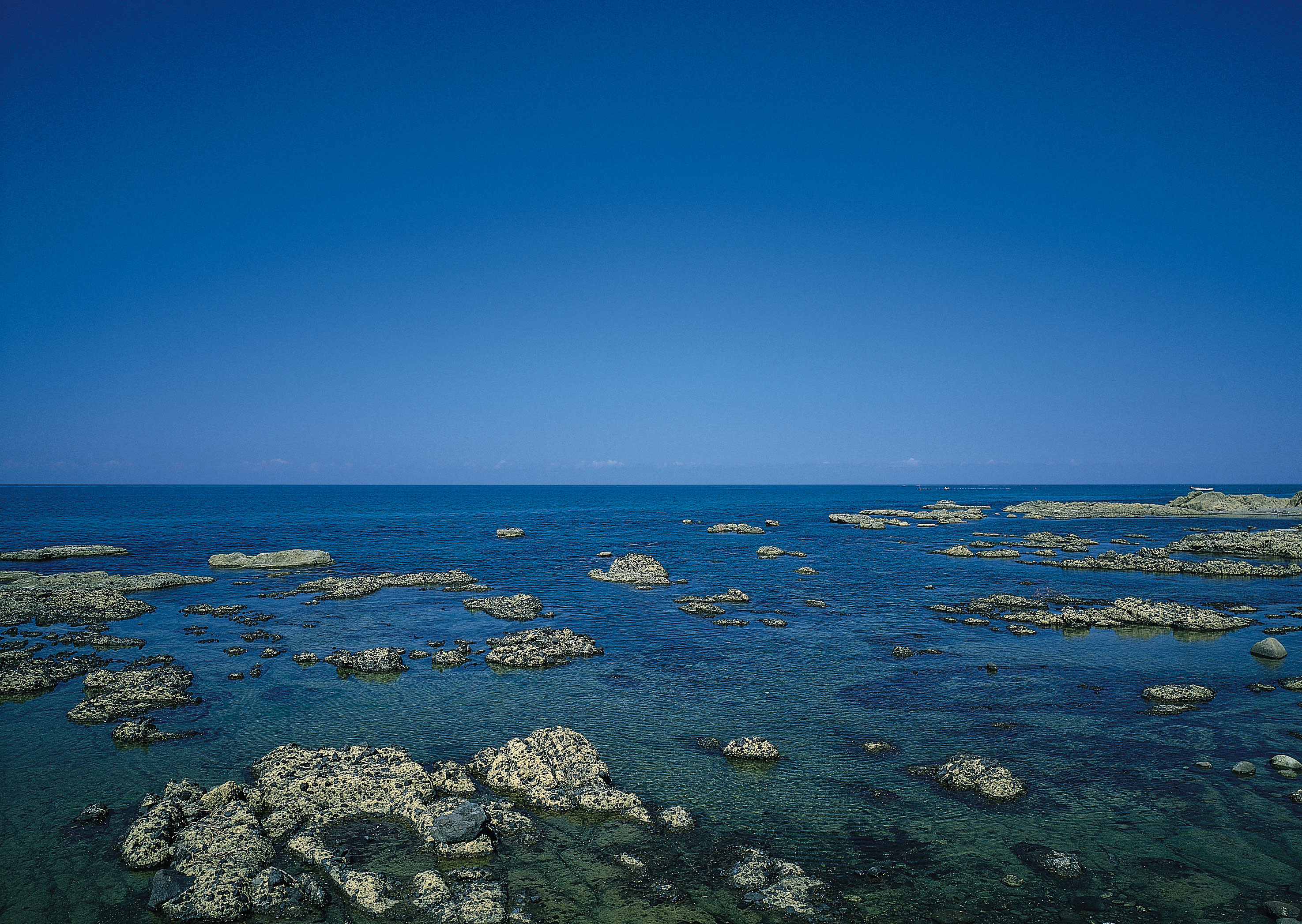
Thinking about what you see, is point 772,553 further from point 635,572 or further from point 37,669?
point 37,669

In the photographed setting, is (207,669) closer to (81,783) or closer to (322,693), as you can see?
(322,693)

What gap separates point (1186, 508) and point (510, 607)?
124508mm

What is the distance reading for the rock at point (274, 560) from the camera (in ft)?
152

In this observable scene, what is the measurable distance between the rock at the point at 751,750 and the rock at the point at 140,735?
1398cm

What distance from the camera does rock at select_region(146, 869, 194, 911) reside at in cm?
980

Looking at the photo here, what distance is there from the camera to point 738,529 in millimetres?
81812

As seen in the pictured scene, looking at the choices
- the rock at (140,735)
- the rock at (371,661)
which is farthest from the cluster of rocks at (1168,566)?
the rock at (140,735)

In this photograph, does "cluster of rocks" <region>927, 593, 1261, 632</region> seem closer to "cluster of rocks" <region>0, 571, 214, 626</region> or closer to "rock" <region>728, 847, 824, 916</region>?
"rock" <region>728, 847, 824, 916</region>

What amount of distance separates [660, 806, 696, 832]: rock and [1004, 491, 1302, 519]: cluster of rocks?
10935 cm

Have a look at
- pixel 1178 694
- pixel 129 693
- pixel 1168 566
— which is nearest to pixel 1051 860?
pixel 1178 694

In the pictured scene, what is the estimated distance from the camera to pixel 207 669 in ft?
72.6

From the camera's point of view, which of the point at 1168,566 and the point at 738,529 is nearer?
the point at 1168,566

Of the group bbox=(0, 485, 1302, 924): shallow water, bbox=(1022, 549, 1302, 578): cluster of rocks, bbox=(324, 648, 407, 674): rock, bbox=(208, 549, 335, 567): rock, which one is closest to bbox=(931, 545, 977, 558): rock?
bbox=(1022, 549, 1302, 578): cluster of rocks

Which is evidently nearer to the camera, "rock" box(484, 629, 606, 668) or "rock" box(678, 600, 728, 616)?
"rock" box(484, 629, 606, 668)
